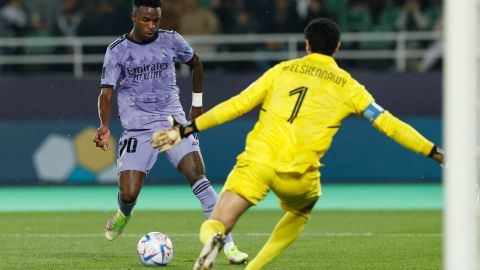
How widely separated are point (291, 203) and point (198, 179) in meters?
2.04

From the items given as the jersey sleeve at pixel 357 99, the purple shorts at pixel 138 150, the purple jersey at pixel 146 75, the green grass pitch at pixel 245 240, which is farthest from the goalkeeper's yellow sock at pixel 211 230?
the purple jersey at pixel 146 75

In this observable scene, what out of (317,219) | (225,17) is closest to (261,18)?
(225,17)

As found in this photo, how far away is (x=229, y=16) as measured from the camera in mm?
19188

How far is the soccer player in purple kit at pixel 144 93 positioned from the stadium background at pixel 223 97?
314 inches

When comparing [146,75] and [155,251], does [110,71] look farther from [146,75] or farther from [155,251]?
[155,251]

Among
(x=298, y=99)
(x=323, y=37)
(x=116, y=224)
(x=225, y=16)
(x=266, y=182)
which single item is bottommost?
(x=225, y=16)

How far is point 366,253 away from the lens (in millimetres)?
9969

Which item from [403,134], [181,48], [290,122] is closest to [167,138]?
[290,122]

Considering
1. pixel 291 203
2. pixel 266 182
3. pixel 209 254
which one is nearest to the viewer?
pixel 209 254

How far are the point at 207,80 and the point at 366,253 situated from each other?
8493 millimetres

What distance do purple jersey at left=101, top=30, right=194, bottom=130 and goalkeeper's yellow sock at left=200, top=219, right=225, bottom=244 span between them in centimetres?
285

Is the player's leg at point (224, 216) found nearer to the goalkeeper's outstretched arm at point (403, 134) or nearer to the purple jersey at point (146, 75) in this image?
the goalkeeper's outstretched arm at point (403, 134)

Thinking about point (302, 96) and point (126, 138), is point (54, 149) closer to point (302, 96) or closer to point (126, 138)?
point (126, 138)

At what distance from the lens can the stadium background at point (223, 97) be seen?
18047 mm
